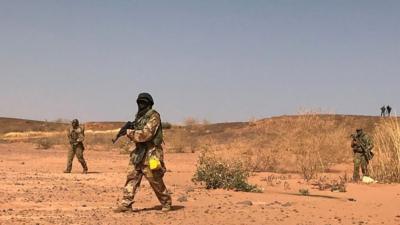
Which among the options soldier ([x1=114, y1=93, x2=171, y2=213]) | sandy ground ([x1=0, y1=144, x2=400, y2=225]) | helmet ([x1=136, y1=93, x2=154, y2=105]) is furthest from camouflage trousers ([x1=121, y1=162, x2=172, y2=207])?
helmet ([x1=136, y1=93, x2=154, y2=105])

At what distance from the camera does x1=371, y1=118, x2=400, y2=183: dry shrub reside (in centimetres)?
1834

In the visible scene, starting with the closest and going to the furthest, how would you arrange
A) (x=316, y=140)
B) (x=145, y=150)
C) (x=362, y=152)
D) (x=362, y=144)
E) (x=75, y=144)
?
(x=145, y=150) → (x=362, y=152) → (x=362, y=144) → (x=75, y=144) → (x=316, y=140)

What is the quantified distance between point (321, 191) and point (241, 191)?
2476 mm

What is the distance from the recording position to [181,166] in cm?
2706

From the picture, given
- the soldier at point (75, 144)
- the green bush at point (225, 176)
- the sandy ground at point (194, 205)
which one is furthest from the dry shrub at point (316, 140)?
the soldier at point (75, 144)

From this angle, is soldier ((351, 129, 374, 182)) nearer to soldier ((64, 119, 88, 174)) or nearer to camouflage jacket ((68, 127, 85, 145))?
soldier ((64, 119, 88, 174))

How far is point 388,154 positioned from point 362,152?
2.65 feet

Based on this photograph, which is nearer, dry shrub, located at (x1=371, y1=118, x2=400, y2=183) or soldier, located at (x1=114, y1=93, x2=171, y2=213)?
soldier, located at (x1=114, y1=93, x2=171, y2=213)

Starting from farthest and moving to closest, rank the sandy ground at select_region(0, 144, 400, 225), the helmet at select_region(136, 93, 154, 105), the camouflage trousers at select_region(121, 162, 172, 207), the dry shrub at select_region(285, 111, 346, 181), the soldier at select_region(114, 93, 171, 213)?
the dry shrub at select_region(285, 111, 346, 181) → the helmet at select_region(136, 93, 154, 105) → the camouflage trousers at select_region(121, 162, 172, 207) → the soldier at select_region(114, 93, 171, 213) → the sandy ground at select_region(0, 144, 400, 225)

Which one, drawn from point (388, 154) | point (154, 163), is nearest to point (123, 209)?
point (154, 163)

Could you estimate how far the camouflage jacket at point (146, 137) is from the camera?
419 inches

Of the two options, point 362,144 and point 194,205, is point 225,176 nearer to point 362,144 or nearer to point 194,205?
point 194,205

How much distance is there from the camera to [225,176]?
15.8 metres

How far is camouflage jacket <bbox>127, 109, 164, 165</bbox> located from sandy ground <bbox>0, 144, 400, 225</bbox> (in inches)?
41.4
